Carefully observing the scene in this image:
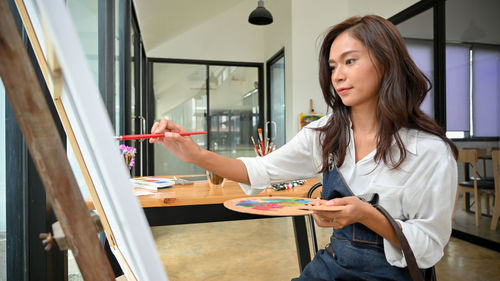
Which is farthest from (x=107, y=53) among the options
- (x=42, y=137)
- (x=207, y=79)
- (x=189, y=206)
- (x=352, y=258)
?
(x=207, y=79)

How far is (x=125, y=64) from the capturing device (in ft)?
10.9

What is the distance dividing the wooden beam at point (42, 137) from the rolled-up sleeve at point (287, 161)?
790mm

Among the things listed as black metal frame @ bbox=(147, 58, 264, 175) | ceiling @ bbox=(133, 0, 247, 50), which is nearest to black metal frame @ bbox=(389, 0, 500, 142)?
ceiling @ bbox=(133, 0, 247, 50)

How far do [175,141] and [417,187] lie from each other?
2.27 feet

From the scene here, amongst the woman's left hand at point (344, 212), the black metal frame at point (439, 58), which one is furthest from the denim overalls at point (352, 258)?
the black metal frame at point (439, 58)

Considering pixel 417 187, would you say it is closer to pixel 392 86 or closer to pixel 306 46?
pixel 392 86

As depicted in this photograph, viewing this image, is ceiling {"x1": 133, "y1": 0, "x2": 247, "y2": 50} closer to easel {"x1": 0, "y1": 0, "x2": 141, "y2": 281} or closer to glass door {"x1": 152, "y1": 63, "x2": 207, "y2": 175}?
glass door {"x1": 152, "y1": 63, "x2": 207, "y2": 175}

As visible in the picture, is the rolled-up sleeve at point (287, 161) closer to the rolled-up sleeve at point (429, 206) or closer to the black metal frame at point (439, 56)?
the rolled-up sleeve at point (429, 206)

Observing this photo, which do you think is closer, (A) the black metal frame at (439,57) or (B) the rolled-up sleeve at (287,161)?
(B) the rolled-up sleeve at (287,161)

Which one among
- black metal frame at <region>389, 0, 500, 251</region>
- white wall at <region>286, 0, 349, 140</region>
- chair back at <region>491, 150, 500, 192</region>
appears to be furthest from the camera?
white wall at <region>286, 0, 349, 140</region>

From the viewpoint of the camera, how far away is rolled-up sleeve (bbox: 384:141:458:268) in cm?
85

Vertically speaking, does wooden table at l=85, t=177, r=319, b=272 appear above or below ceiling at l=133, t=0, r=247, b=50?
below

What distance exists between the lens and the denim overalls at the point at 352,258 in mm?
889

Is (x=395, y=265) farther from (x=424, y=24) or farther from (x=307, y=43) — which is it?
(x=307, y=43)
